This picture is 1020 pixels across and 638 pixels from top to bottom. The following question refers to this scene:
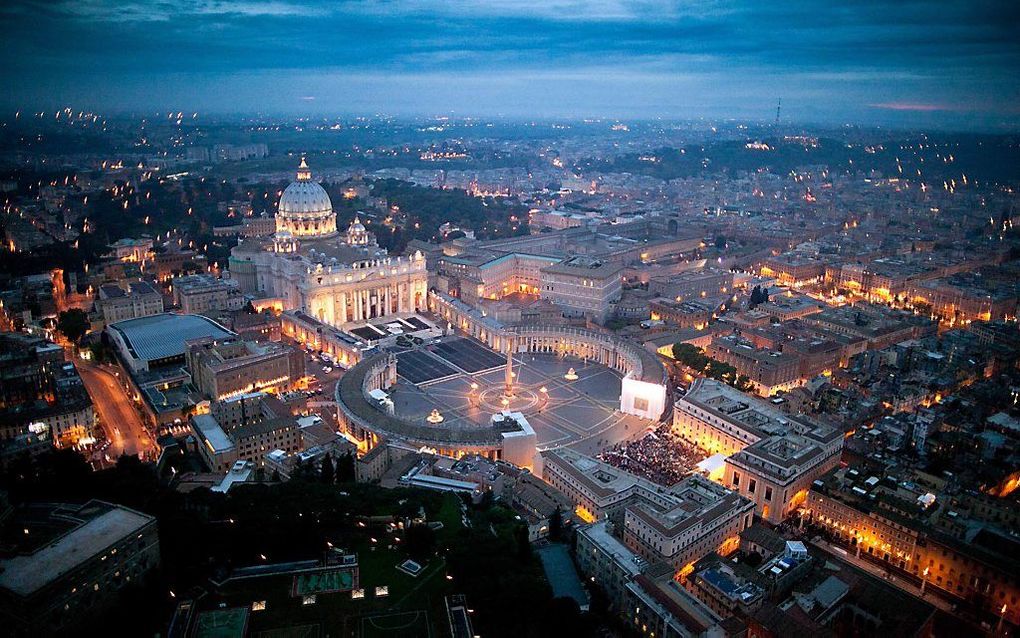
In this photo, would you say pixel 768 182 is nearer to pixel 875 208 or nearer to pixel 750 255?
pixel 875 208

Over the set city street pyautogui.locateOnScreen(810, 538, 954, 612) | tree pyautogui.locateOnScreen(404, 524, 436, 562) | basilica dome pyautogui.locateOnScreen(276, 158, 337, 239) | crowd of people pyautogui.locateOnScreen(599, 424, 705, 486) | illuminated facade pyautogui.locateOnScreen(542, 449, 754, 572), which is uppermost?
basilica dome pyautogui.locateOnScreen(276, 158, 337, 239)

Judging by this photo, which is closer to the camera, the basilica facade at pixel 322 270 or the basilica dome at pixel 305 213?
the basilica facade at pixel 322 270

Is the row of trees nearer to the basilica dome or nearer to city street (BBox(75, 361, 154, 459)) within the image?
city street (BBox(75, 361, 154, 459))

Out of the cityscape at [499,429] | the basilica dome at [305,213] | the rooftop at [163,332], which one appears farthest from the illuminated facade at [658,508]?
the basilica dome at [305,213]

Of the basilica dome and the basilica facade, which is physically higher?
the basilica dome

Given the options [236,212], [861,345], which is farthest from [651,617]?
[236,212]

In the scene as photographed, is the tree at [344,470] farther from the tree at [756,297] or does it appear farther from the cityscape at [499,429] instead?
the tree at [756,297]

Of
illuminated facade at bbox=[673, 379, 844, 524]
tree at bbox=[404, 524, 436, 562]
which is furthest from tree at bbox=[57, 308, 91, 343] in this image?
illuminated facade at bbox=[673, 379, 844, 524]
